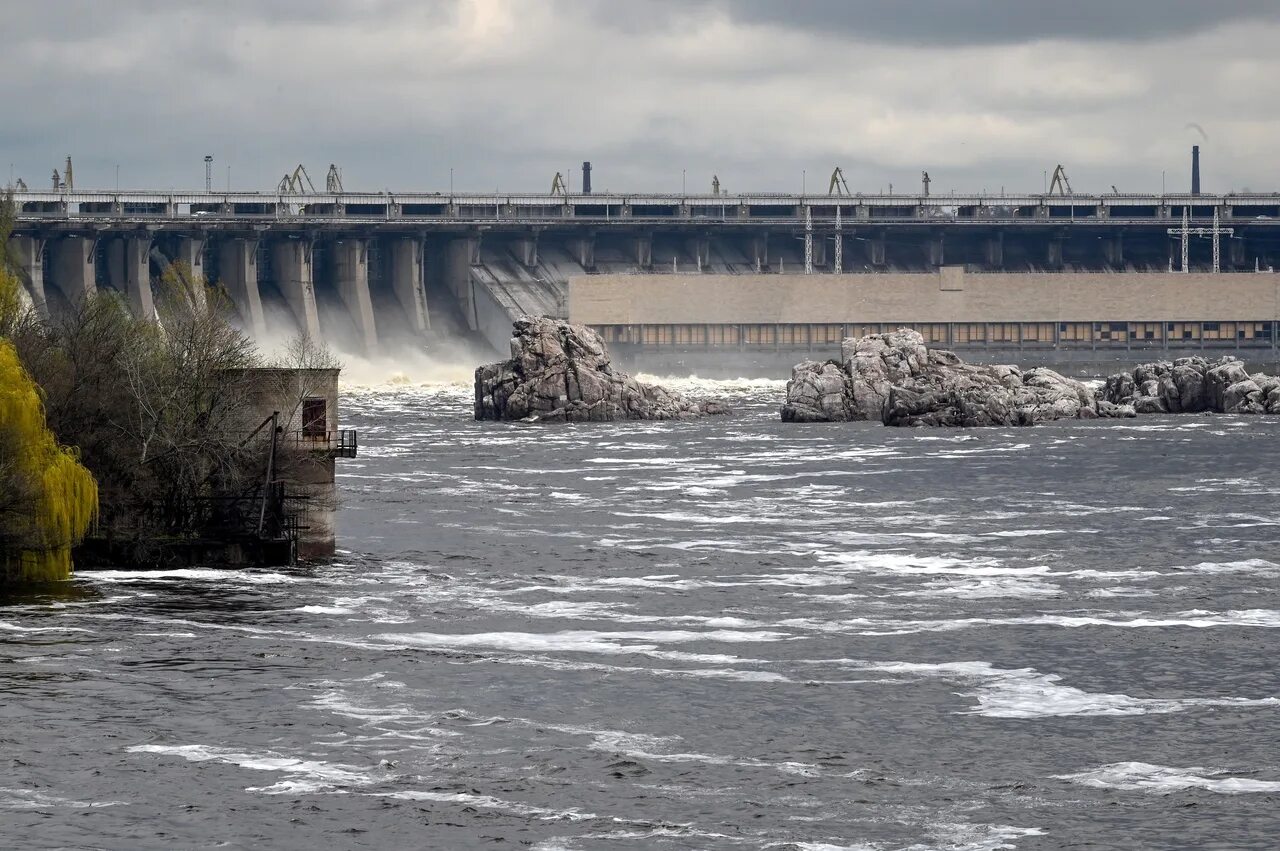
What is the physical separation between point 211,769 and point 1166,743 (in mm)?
18161

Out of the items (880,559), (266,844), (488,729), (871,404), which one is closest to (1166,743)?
(488,729)

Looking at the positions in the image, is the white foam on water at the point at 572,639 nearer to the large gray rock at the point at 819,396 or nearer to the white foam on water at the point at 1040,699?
the white foam on water at the point at 1040,699

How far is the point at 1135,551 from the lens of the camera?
64938 mm

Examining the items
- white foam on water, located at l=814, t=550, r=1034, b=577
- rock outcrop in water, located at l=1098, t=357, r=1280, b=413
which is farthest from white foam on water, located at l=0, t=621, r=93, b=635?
rock outcrop in water, located at l=1098, t=357, r=1280, b=413

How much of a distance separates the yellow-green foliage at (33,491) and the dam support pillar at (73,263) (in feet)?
462

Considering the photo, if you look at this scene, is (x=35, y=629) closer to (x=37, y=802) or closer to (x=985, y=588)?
(x=37, y=802)

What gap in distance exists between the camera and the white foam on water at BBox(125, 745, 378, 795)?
111ft

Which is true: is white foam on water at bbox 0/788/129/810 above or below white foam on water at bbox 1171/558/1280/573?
below

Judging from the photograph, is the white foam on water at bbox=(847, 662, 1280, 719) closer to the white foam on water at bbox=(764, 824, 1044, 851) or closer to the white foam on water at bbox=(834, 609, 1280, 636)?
the white foam on water at bbox=(834, 609, 1280, 636)

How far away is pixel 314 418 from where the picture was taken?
62.6 metres

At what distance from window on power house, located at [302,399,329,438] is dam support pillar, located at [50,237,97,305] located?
13698cm

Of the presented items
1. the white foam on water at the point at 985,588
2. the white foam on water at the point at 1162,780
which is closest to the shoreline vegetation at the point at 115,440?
the white foam on water at the point at 985,588

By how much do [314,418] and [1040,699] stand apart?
29521 millimetres

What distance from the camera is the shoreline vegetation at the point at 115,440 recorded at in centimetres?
5581
